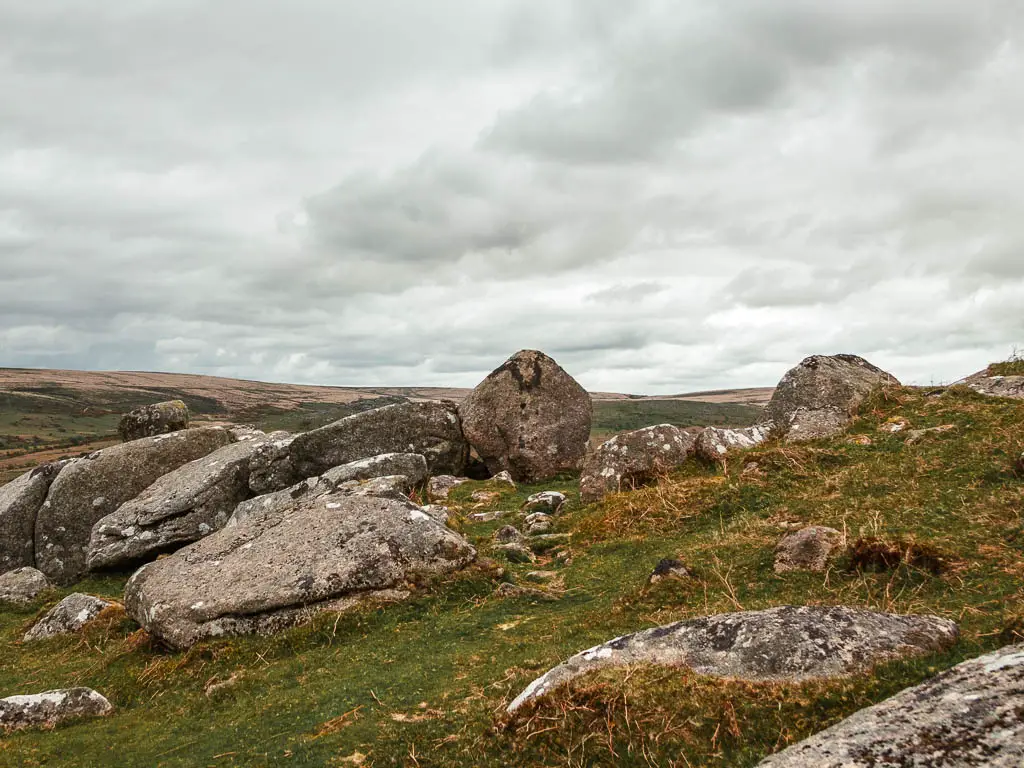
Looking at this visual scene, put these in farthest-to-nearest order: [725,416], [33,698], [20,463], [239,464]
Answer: [725,416] < [20,463] < [239,464] < [33,698]

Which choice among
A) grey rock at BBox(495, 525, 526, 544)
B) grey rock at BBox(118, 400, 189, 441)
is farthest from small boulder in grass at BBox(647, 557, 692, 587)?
grey rock at BBox(118, 400, 189, 441)

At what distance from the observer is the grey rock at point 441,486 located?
23.8 meters

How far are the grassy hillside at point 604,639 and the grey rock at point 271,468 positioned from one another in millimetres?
7740

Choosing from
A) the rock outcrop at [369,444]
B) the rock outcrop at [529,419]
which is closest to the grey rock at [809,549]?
the rock outcrop at [529,419]

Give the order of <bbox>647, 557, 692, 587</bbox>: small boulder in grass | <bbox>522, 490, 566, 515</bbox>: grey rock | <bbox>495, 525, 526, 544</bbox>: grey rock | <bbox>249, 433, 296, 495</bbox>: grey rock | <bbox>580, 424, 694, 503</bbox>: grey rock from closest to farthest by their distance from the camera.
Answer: <bbox>647, 557, 692, 587</bbox>: small boulder in grass, <bbox>495, 525, 526, 544</bbox>: grey rock, <bbox>580, 424, 694, 503</bbox>: grey rock, <bbox>522, 490, 566, 515</bbox>: grey rock, <bbox>249, 433, 296, 495</bbox>: grey rock

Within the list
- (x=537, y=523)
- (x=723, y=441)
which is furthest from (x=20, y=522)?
(x=723, y=441)

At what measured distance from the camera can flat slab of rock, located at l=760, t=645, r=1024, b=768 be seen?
12.7ft

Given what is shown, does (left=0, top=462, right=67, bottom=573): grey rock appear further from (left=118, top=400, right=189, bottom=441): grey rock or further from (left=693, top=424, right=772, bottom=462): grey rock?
(left=693, top=424, right=772, bottom=462): grey rock

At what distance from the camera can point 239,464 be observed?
23297 millimetres

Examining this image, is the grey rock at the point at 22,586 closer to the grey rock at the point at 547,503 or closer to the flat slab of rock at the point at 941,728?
the grey rock at the point at 547,503

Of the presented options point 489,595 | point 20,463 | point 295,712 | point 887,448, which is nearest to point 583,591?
point 489,595

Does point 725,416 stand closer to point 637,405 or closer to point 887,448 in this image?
point 637,405

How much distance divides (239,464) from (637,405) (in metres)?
157

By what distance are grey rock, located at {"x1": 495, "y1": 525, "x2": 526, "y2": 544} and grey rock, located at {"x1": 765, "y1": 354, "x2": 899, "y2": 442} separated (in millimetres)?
7960
